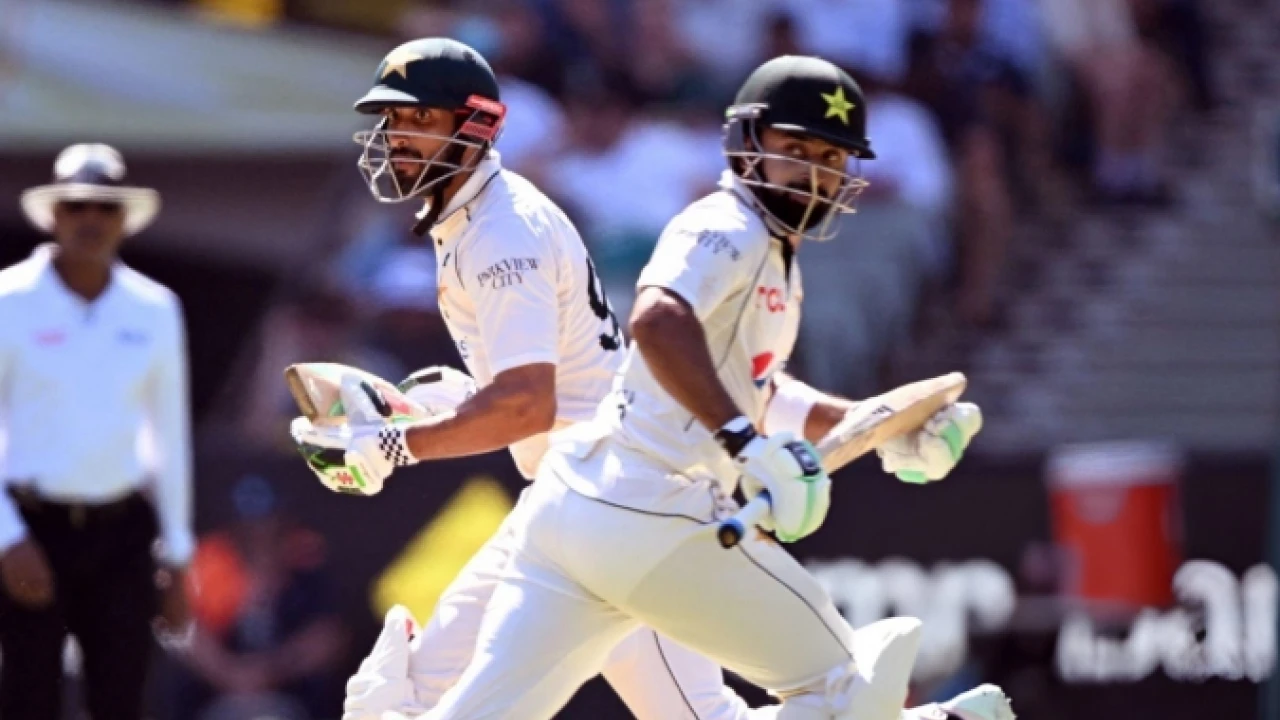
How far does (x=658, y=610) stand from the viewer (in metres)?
5.38

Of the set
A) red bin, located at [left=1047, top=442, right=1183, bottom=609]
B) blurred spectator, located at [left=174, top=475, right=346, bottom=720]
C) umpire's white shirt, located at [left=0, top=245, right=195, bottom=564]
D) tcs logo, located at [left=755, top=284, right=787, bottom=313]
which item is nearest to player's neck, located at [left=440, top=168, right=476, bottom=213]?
tcs logo, located at [left=755, top=284, right=787, bottom=313]

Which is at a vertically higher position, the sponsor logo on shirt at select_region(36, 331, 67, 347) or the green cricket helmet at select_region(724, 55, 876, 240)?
the green cricket helmet at select_region(724, 55, 876, 240)

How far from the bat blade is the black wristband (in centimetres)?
45

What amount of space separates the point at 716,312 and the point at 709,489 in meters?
0.42

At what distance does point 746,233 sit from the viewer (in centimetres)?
543

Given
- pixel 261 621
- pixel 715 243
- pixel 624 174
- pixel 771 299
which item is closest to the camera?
pixel 715 243

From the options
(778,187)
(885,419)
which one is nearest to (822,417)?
(885,419)

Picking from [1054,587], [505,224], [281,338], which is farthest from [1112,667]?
[505,224]

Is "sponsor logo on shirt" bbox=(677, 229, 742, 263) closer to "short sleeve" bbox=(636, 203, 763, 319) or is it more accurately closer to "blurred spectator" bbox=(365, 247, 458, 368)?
"short sleeve" bbox=(636, 203, 763, 319)

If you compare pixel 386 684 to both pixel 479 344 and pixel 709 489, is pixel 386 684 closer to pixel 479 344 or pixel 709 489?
pixel 479 344

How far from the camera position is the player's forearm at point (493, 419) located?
5.54 metres

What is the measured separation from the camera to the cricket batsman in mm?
5578

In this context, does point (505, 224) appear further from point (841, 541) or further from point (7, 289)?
point (841, 541)

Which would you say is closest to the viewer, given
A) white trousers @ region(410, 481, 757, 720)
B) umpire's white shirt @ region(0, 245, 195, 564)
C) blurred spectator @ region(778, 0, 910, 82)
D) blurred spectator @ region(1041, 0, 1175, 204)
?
white trousers @ region(410, 481, 757, 720)
